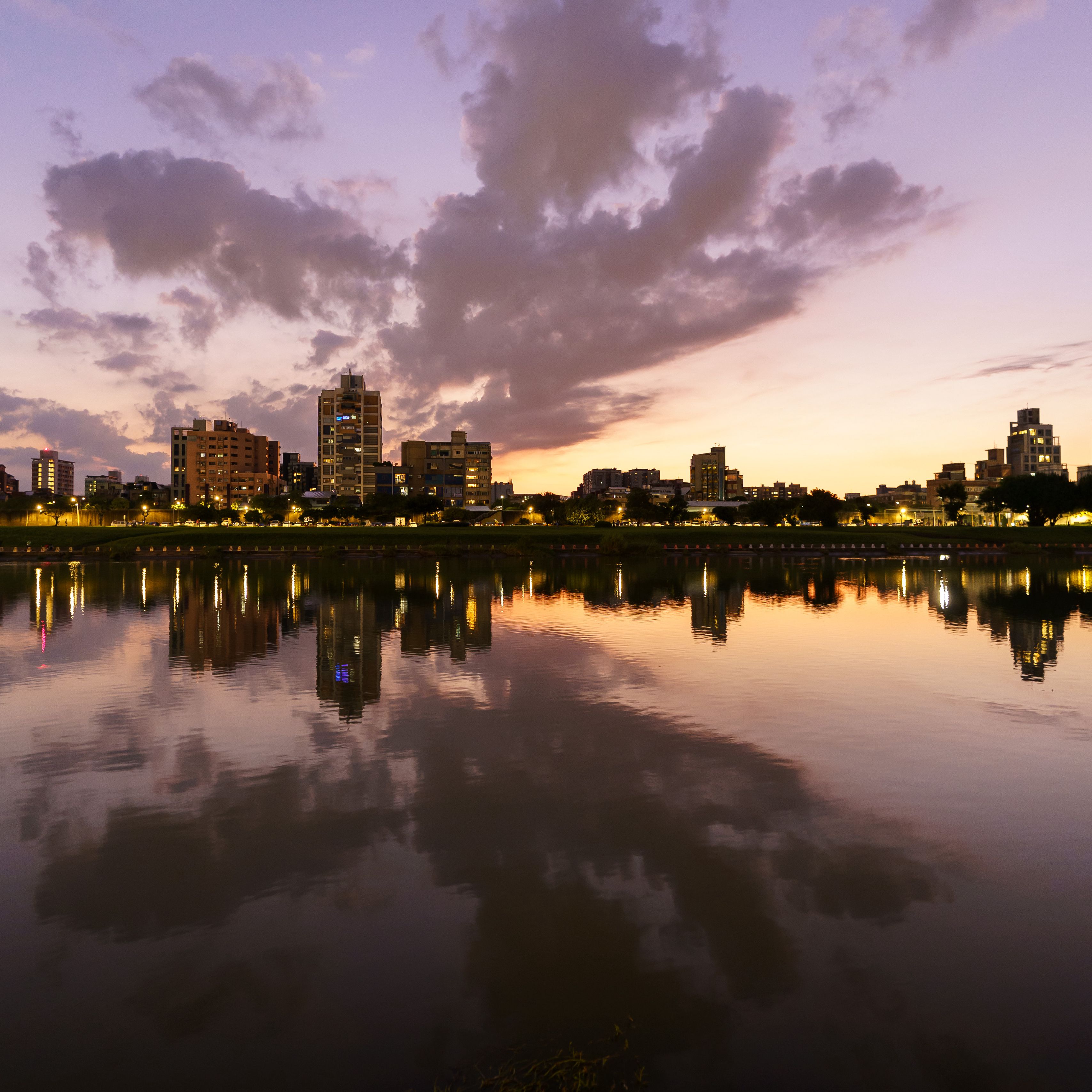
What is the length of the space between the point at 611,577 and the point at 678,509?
13482cm

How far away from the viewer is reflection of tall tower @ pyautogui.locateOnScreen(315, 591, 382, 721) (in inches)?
776

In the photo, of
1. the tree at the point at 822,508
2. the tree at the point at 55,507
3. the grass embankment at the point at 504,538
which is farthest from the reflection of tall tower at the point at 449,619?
the tree at the point at 55,507

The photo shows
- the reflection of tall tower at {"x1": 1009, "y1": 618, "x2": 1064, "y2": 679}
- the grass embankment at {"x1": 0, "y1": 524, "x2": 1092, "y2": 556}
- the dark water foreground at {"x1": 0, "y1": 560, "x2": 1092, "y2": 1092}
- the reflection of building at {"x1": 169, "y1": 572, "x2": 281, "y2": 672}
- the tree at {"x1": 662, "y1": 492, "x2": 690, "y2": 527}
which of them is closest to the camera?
the dark water foreground at {"x1": 0, "y1": 560, "x2": 1092, "y2": 1092}

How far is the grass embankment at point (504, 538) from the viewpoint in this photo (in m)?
95.8

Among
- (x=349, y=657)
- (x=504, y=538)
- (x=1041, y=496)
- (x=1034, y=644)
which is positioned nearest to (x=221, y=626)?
(x=349, y=657)

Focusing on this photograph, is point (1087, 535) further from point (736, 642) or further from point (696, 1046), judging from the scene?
point (696, 1046)

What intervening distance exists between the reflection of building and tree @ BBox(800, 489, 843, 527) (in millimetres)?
142149

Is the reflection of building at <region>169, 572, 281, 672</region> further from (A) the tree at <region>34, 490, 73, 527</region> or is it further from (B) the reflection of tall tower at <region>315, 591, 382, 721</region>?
(A) the tree at <region>34, 490, 73, 527</region>

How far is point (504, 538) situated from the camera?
11194cm

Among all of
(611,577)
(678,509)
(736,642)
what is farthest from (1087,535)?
(736,642)

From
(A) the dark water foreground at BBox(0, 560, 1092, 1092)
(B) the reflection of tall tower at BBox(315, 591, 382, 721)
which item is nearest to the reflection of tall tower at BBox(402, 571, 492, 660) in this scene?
(B) the reflection of tall tower at BBox(315, 591, 382, 721)

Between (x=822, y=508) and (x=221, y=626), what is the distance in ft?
508

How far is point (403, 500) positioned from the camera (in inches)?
7721

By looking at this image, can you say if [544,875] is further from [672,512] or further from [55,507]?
[55,507]
